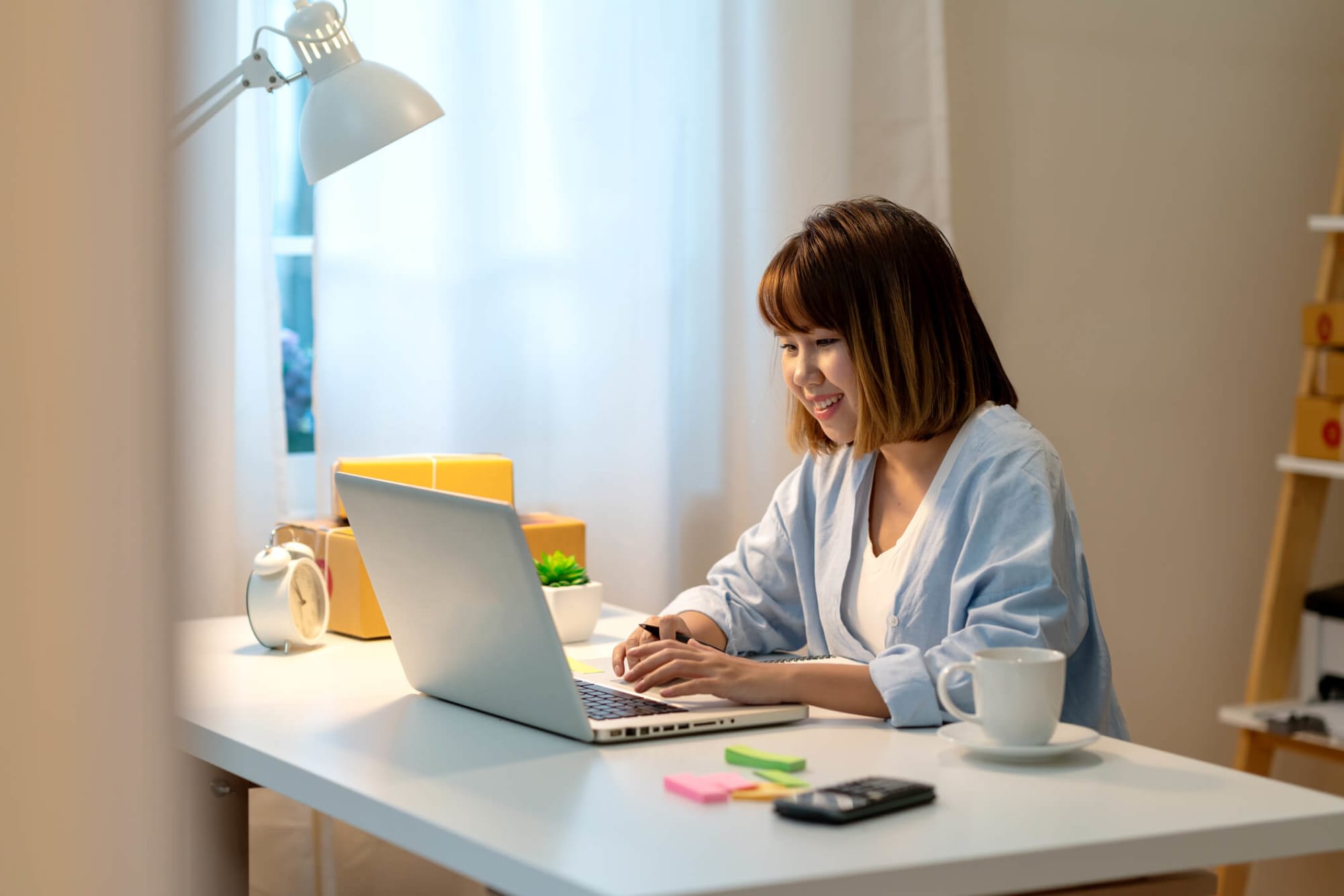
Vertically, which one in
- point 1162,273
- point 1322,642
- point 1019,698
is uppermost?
point 1162,273

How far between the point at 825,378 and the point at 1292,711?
1.38m

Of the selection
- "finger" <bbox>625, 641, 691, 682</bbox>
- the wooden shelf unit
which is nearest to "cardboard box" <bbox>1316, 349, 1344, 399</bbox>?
the wooden shelf unit

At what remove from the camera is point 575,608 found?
57.2 inches

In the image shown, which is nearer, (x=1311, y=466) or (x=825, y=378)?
(x=825, y=378)

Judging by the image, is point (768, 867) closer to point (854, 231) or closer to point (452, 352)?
point (854, 231)

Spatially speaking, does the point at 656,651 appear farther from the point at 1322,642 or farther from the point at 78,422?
the point at 1322,642

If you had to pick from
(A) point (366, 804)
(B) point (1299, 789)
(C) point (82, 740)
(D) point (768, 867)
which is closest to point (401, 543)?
(A) point (366, 804)

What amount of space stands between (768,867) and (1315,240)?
2.43 m

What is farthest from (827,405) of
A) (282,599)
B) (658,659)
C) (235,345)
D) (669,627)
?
(235,345)

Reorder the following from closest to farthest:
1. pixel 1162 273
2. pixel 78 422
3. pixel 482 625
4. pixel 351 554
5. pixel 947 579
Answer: pixel 78 422 → pixel 482 625 → pixel 947 579 → pixel 351 554 → pixel 1162 273

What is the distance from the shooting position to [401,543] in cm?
108

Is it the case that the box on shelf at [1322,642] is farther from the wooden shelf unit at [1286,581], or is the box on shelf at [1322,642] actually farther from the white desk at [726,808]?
the white desk at [726,808]

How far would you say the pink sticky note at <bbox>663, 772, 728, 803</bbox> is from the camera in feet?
2.74

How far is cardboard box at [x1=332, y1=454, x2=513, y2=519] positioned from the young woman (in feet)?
1.04
